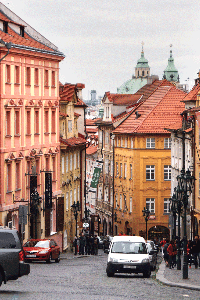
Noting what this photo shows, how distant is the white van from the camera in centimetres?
3394

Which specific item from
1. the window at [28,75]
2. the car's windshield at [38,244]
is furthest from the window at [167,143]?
the car's windshield at [38,244]

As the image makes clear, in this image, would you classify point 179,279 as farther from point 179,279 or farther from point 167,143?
point 167,143

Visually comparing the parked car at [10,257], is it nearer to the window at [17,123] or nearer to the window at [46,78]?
the window at [17,123]

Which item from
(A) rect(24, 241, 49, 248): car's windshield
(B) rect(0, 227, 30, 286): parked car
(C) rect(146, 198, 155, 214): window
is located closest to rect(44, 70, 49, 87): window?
(A) rect(24, 241, 49, 248): car's windshield

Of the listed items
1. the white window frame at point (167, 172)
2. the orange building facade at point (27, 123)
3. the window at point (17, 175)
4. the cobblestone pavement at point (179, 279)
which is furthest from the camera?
the white window frame at point (167, 172)

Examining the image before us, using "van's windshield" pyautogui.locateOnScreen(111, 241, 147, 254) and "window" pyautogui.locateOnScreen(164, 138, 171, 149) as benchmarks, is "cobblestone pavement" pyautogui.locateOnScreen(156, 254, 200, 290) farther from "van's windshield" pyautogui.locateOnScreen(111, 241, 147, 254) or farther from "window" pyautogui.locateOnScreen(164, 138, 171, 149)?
"window" pyautogui.locateOnScreen(164, 138, 171, 149)

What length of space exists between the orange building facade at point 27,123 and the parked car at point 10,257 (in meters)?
27.2

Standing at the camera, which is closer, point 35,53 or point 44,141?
point 35,53

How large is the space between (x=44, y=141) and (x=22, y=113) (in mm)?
6141

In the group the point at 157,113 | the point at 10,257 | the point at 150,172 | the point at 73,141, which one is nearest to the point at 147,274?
the point at 10,257

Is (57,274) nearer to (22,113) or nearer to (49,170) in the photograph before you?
(22,113)

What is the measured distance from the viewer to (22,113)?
58.9 m

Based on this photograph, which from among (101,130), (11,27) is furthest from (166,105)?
(11,27)

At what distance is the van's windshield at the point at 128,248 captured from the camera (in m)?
35.1
